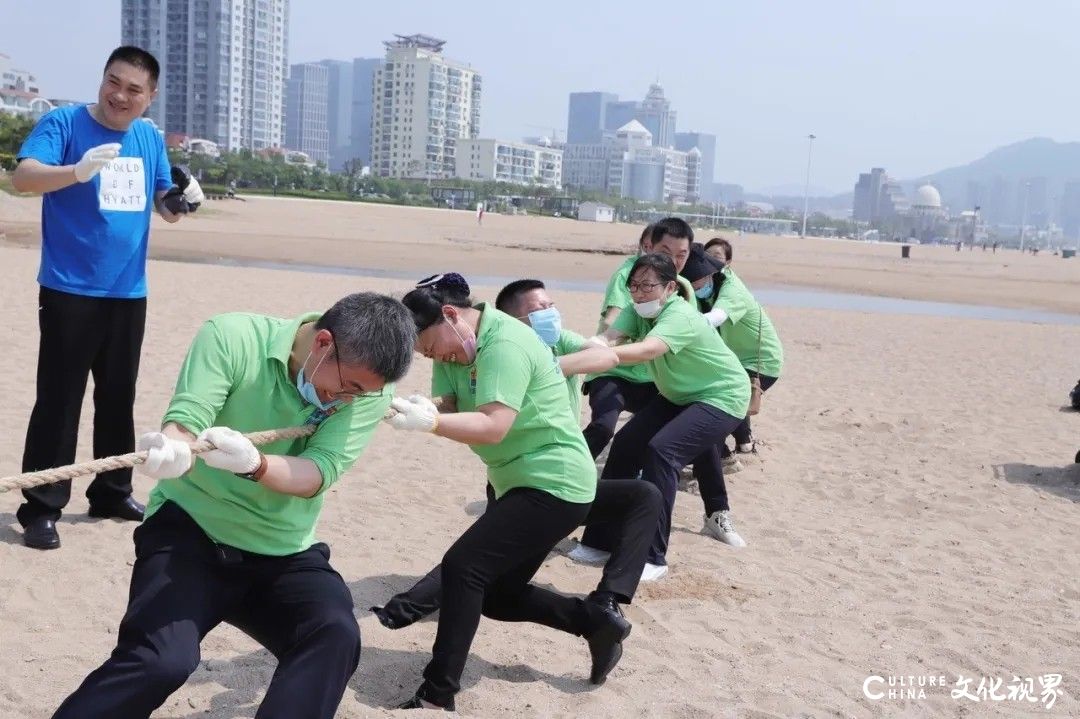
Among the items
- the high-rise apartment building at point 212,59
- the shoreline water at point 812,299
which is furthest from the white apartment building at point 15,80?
the shoreline water at point 812,299

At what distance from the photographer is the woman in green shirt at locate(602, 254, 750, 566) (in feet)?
17.4

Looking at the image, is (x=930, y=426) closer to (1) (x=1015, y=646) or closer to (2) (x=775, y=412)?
(2) (x=775, y=412)

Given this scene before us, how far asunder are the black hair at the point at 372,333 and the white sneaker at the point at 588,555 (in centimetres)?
295

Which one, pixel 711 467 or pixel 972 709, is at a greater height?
pixel 711 467

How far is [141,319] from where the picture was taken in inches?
204

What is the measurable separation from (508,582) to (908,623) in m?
2.11

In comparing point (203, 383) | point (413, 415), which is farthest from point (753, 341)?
point (203, 383)

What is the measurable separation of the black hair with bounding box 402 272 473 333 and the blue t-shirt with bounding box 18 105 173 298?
74.3 inches

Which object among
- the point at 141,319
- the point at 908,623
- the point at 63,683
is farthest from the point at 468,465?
the point at 63,683

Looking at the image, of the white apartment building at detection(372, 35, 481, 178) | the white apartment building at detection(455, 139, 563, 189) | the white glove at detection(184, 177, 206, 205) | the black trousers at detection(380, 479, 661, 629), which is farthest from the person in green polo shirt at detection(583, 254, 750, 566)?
the white apartment building at detection(372, 35, 481, 178)

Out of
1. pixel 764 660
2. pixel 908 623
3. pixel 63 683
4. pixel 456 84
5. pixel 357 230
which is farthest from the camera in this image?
pixel 456 84

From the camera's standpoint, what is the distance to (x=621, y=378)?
21.6 ft

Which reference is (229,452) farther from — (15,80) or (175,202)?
(15,80)

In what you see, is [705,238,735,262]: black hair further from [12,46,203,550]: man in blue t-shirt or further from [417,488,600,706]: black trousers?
[417,488,600,706]: black trousers
